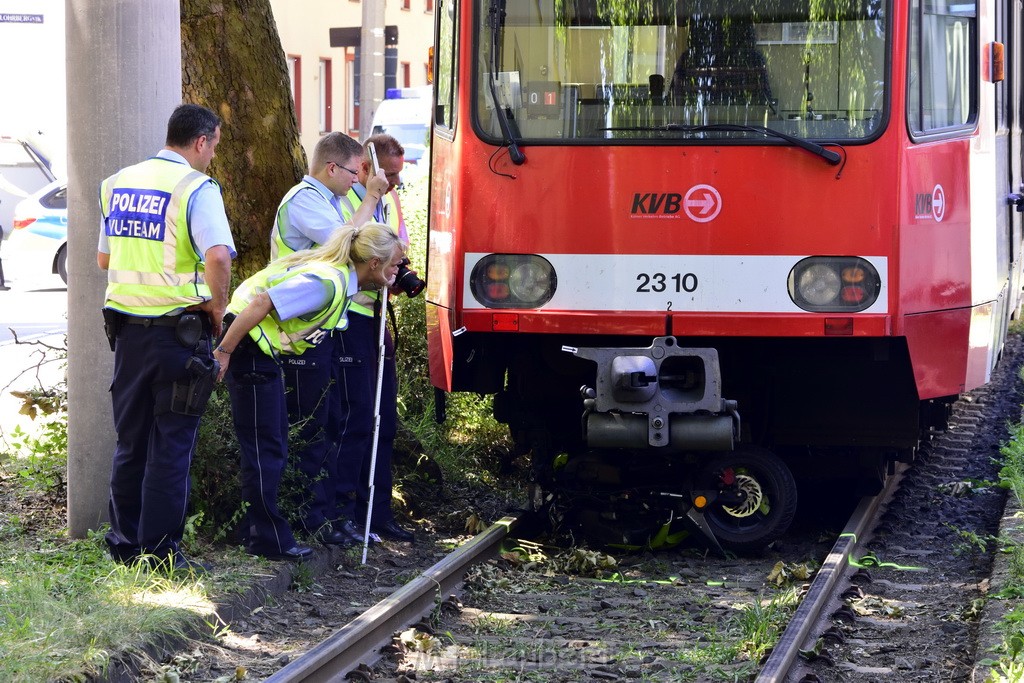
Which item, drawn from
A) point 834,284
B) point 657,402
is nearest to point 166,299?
point 657,402

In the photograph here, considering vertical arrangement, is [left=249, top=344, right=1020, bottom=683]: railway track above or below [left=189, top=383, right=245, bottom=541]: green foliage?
below

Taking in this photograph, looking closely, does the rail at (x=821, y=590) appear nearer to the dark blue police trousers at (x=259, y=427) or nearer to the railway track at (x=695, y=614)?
the railway track at (x=695, y=614)

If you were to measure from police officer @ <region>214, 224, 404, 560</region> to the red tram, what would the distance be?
2.02 feet

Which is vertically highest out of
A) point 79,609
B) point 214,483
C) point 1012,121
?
point 1012,121

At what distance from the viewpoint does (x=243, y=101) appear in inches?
328

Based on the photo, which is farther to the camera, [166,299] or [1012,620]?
[166,299]

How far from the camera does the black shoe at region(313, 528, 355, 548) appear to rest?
695 cm

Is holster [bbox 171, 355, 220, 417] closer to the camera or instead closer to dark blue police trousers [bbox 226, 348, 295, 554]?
→ dark blue police trousers [bbox 226, 348, 295, 554]

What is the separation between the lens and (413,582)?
6180 millimetres

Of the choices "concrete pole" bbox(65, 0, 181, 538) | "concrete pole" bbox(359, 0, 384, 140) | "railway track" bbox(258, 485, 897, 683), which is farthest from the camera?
"concrete pole" bbox(359, 0, 384, 140)

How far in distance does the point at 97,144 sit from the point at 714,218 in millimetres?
2605

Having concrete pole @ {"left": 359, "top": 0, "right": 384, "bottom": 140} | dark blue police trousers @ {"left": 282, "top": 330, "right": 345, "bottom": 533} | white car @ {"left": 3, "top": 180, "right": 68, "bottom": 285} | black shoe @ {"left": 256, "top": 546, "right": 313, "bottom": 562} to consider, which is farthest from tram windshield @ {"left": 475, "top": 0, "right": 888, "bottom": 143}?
concrete pole @ {"left": 359, "top": 0, "right": 384, "bottom": 140}

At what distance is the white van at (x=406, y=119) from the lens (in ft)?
87.4

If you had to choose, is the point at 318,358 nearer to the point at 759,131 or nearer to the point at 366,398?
the point at 366,398
